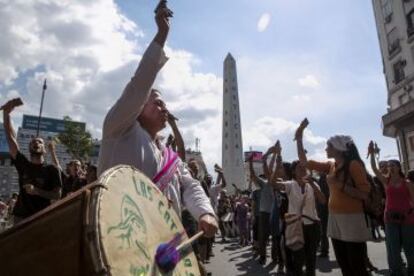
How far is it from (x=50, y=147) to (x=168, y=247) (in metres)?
4.86

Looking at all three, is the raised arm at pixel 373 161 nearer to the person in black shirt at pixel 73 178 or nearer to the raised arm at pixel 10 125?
the person in black shirt at pixel 73 178

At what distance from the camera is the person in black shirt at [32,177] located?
16.0ft

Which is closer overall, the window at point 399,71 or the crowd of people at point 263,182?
the crowd of people at point 263,182

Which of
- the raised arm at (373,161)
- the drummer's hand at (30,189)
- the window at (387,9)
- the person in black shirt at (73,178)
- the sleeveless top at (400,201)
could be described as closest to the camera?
the drummer's hand at (30,189)

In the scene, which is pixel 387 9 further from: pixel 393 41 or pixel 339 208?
pixel 339 208

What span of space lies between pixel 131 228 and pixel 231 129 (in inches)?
3166

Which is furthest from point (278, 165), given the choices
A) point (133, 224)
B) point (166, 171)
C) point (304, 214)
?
point (133, 224)

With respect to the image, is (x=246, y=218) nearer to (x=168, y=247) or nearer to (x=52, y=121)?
(x=168, y=247)

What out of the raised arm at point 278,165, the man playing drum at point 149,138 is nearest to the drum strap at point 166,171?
the man playing drum at point 149,138

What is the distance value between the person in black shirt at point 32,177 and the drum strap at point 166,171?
2659mm

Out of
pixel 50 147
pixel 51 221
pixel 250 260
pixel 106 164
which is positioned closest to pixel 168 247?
pixel 51 221

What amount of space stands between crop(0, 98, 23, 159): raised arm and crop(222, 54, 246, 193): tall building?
76.8 metres

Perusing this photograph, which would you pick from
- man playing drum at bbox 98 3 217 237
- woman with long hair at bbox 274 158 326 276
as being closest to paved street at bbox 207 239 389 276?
woman with long hair at bbox 274 158 326 276

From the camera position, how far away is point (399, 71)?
104 ft
